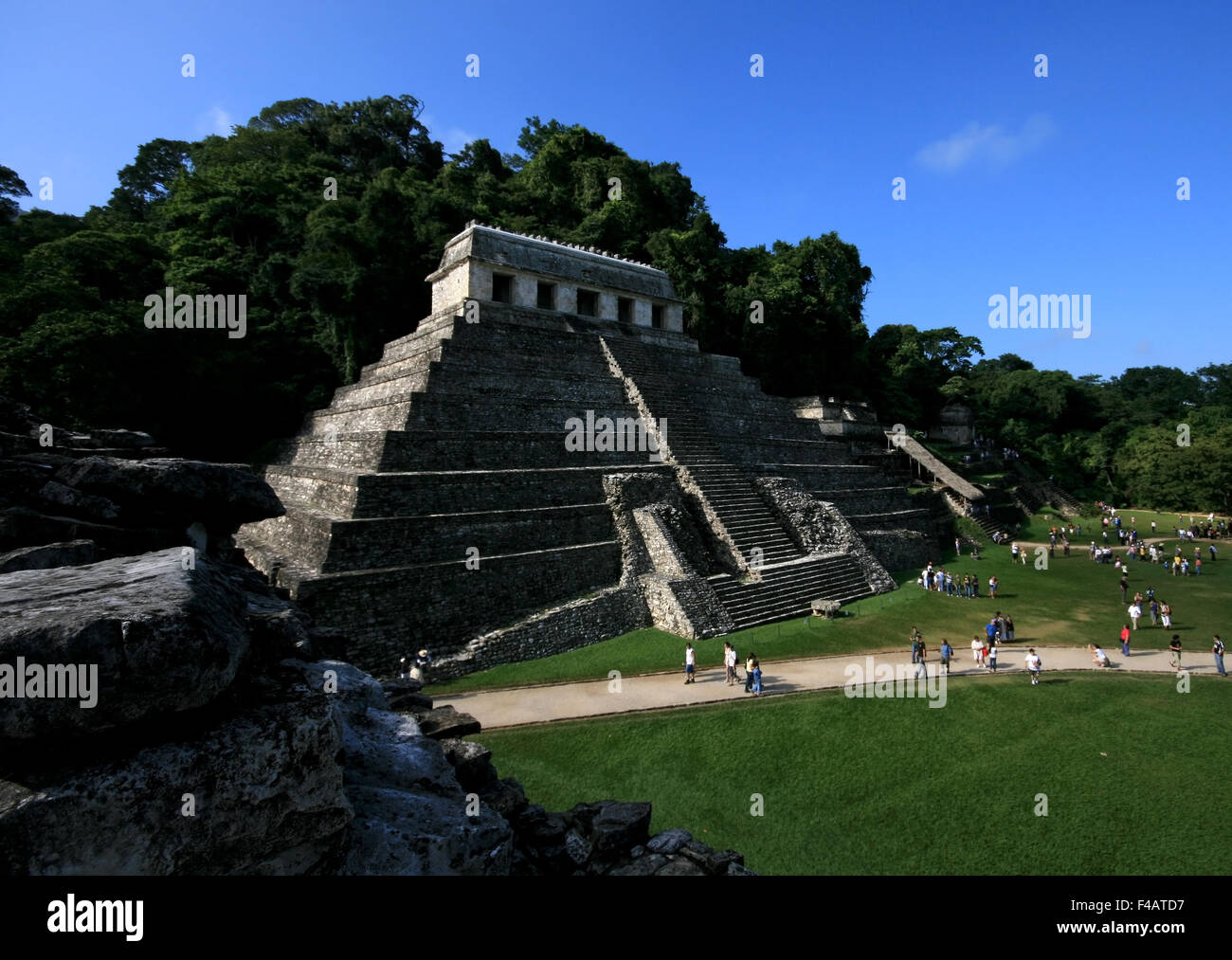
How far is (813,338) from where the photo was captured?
37.9 m

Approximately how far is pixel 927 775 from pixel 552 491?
11644 millimetres

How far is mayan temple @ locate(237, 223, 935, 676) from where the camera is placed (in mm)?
14234

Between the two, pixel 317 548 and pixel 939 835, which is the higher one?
pixel 317 548

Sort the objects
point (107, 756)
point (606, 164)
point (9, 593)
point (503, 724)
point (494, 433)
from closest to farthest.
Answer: point (107, 756), point (9, 593), point (503, 724), point (494, 433), point (606, 164)

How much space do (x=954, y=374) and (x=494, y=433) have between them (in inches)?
2267

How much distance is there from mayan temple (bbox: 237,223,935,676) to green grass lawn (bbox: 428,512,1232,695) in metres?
0.69

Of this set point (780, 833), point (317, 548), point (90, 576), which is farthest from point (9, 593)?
point (317, 548)

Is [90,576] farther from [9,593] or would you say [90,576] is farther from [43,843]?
[43,843]

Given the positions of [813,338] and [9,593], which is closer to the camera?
[9,593]

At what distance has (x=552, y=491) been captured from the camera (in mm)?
17719

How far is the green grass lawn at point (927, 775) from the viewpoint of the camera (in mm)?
7684

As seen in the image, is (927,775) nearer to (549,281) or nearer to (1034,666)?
(1034,666)

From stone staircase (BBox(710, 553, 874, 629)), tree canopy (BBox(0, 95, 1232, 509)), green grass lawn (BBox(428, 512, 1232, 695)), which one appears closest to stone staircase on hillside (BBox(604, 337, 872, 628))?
stone staircase (BBox(710, 553, 874, 629))
